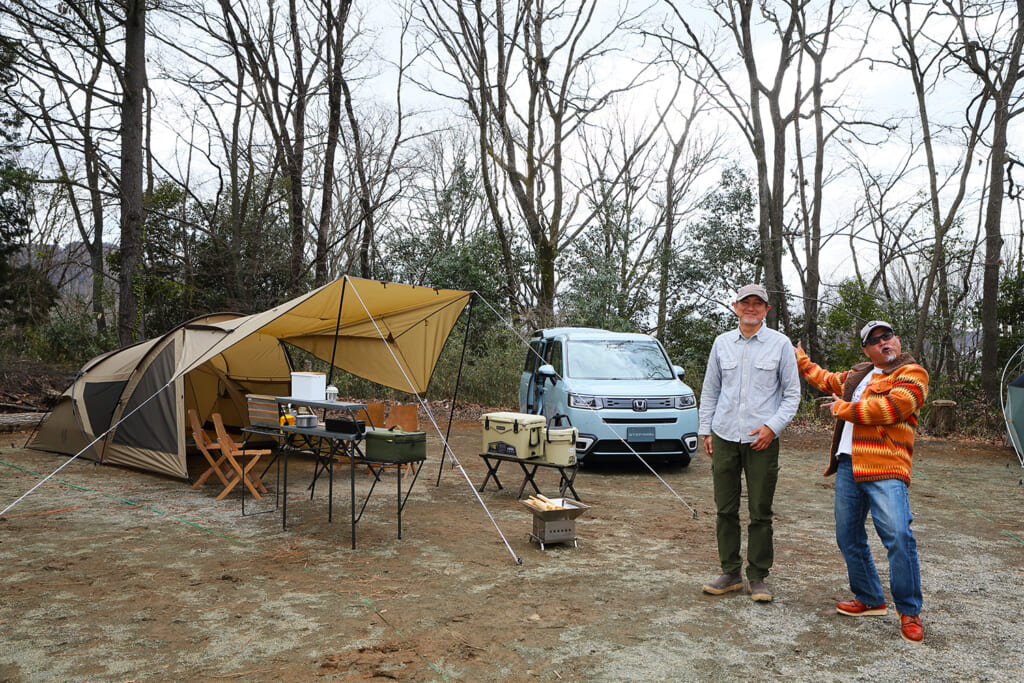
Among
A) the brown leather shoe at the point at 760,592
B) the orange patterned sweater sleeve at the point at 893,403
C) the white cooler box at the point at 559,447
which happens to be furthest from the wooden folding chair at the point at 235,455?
the orange patterned sweater sleeve at the point at 893,403

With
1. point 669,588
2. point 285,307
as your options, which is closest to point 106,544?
point 285,307

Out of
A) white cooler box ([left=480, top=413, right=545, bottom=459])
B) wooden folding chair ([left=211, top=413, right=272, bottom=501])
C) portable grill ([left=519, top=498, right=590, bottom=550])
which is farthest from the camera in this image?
white cooler box ([left=480, top=413, right=545, bottom=459])

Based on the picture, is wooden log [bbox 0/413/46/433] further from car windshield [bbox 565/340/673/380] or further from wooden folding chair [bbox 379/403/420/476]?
car windshield [bbox 565/340/673/380]

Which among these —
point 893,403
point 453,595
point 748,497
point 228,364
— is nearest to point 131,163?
point 228,364

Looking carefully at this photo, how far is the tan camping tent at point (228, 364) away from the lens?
781cm

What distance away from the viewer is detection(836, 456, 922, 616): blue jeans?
3.80 m

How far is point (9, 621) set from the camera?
13.0 feet

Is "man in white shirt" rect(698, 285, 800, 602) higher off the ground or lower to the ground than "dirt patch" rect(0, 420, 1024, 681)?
higher

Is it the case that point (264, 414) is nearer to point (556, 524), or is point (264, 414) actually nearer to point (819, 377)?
point (556, 524)

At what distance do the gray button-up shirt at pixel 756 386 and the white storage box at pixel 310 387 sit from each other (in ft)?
11.9

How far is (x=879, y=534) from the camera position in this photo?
396cm

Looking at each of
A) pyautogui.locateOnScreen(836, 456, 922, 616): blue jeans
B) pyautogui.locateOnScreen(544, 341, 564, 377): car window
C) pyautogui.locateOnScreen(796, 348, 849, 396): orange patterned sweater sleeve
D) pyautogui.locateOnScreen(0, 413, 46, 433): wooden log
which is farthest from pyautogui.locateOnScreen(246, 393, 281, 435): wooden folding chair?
pyautogui.locateOnScreen(0, 413, 46, 433): wooden log

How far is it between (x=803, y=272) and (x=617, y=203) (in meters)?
9.04

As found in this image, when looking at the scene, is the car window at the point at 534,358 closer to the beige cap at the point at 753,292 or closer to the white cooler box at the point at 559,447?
the white cooler box at the point at 559,447
